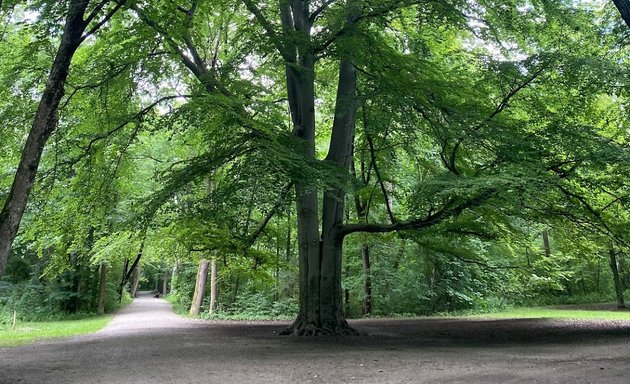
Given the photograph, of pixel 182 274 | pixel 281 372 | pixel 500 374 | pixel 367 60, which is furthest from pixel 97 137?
pixel 182 274

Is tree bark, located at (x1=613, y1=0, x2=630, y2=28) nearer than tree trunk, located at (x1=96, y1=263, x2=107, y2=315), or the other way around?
tree bark, located at (x1=613, y1=0, x2=630, y2=28)

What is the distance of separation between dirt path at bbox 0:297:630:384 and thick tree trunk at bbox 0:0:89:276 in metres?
1.97

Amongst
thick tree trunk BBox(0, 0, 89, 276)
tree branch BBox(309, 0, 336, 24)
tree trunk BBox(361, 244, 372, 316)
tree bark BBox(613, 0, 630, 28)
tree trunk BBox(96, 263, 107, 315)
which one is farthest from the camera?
tree trunk BBox(96, 263, 107, 315)

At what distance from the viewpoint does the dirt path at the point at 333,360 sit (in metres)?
5.84

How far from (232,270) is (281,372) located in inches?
390

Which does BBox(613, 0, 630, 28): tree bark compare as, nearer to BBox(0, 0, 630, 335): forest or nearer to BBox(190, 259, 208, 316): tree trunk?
BBox(0, 0, 630, 335): forest

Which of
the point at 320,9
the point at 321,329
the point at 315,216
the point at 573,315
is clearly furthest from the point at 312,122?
the point at 573,315

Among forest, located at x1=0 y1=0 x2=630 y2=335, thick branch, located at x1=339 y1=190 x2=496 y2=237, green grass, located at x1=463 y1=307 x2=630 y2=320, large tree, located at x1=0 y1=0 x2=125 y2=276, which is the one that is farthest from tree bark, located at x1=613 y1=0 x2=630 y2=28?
green grass, located at x1=463 y1=307 x2=630 y2=320

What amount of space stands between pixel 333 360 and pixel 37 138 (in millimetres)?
5361

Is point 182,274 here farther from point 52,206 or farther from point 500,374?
point 500,374

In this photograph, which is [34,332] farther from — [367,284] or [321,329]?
[367,284]

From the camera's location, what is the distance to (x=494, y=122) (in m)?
9.40

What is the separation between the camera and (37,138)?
609cm

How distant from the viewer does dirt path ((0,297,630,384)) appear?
5.84 m
